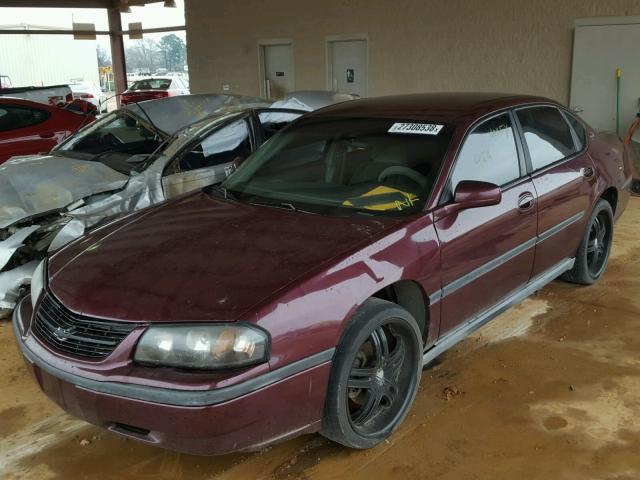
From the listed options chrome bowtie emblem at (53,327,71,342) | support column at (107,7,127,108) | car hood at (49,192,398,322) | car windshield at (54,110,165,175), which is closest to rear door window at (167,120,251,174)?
car windshield at (54,110,165,175)

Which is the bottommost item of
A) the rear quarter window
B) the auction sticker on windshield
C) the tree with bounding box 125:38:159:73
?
the rear quarter window

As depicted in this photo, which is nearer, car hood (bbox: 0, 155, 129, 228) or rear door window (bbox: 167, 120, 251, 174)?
car hood (bbox: 0, 155, 129, 228)

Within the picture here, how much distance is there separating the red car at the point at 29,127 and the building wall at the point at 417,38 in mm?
5422

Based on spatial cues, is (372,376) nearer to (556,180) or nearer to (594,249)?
(556,180)

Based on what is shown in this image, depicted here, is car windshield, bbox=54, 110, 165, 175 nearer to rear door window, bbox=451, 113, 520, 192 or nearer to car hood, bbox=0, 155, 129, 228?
car hood, bbox=0, 155, 129, 228

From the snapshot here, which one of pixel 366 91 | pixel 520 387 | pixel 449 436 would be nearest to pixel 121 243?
pixel 449 436

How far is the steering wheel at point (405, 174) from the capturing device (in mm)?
3168

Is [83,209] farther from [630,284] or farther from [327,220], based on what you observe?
[630,284]

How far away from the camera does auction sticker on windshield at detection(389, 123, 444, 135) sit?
3354mm

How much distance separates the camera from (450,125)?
3350mm

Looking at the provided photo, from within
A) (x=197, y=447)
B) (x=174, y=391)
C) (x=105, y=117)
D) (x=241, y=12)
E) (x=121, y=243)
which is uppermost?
(x=241, y=12)

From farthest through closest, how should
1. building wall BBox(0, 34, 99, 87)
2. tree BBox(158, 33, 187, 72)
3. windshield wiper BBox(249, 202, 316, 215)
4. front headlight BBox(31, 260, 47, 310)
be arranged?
building wall BBox(0, 34, 99, 87), tree BBox(158, 33, 187, 72), windshield wiper BBox(249, 202, 316, 215), front headlight BBox(31, 260, 47, 310)

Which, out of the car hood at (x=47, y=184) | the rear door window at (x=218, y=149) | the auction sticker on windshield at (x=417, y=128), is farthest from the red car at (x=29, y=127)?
the auction sticker on windshield at (x=417, y=128)

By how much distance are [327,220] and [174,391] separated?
1135 mm
